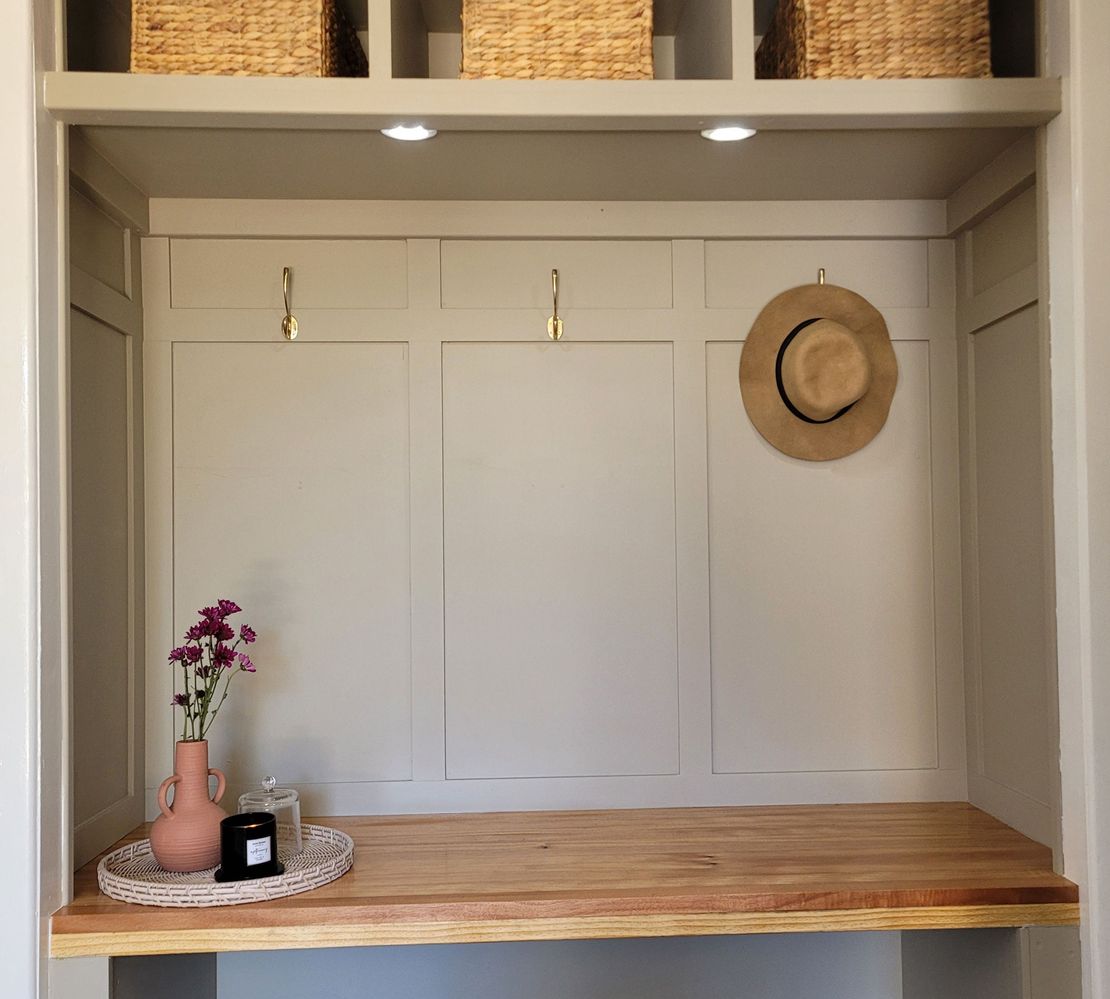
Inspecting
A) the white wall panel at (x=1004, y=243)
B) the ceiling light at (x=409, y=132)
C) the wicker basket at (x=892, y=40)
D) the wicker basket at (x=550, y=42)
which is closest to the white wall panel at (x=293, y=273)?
the ceiling light at (x=409, y=132)

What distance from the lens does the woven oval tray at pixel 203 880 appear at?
183 centimetres

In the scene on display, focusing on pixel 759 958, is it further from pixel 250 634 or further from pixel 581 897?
pixel 250 634

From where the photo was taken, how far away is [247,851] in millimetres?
1893

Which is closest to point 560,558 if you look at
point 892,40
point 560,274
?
point 560,274

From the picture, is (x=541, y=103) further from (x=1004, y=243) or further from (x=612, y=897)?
(x=612, y=897)

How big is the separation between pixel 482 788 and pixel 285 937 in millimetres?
688

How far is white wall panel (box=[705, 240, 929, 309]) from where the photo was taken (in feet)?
8.16

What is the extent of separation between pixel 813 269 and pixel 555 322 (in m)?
0.60

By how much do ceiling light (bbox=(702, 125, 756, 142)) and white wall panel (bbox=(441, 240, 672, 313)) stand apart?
0.49 m

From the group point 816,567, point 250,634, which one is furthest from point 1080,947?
point 250,634

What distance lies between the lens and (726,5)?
1950 mm

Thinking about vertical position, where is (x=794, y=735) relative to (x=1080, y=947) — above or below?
above

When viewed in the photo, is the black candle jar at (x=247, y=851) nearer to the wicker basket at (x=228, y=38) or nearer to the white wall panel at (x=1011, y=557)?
the wicker basket at (x=228, y=38)

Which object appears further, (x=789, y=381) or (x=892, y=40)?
(x=789, y=381)
